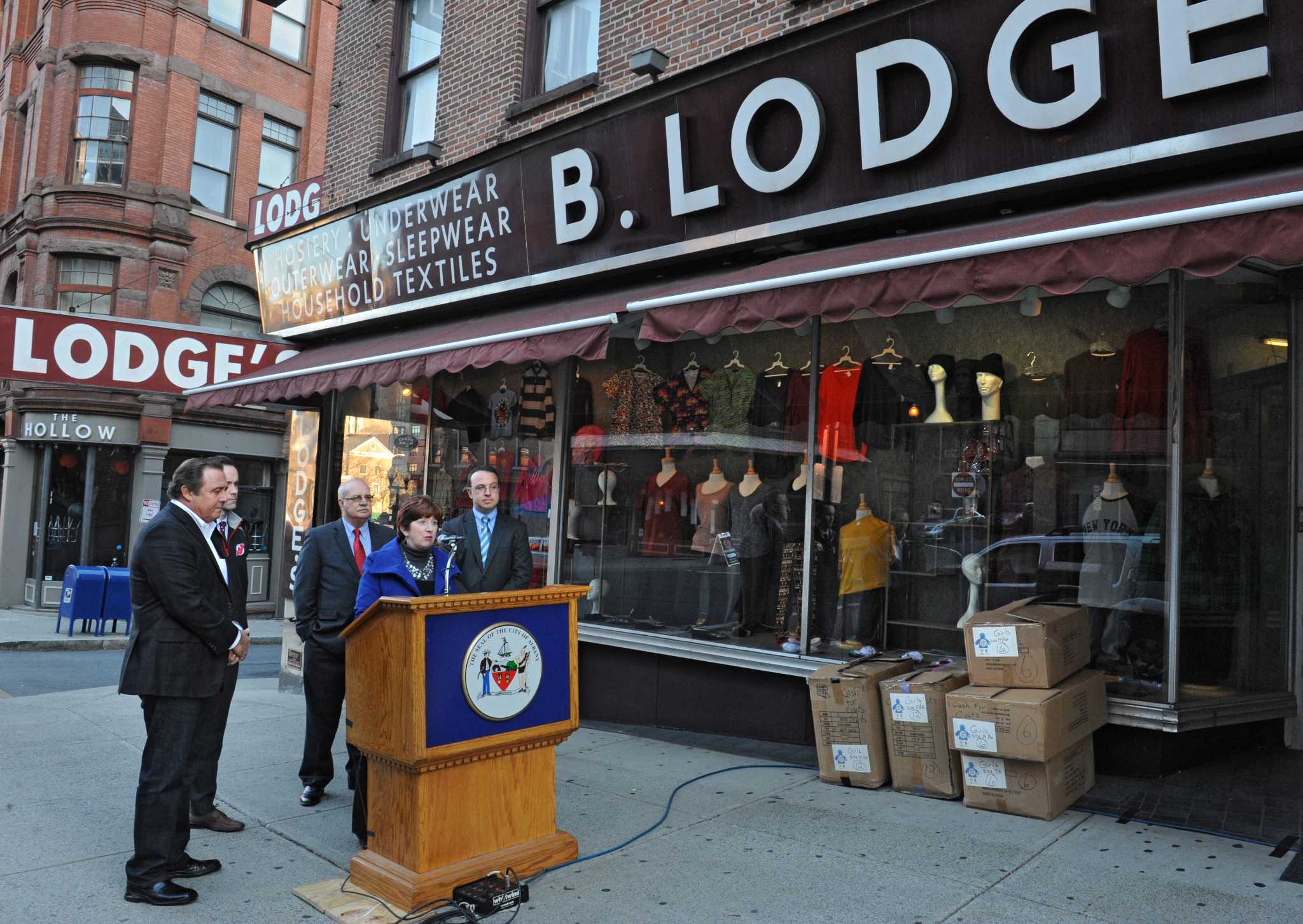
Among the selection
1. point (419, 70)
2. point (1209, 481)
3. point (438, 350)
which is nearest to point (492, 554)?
point (438, 350)

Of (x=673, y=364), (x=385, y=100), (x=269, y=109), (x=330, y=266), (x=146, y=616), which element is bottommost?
(x=146, y=616)

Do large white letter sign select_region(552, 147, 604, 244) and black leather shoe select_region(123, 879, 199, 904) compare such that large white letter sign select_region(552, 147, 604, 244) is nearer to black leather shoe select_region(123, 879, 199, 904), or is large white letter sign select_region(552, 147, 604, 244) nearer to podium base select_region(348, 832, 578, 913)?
podium base select_region(348, 832, 578, 913)

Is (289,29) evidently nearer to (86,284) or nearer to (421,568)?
(86,284)

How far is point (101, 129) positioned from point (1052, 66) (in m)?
21.3

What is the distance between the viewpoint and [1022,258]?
16.0 feet

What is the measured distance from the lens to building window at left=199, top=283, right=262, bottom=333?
2184 cm

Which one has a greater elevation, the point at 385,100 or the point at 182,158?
the point at 182,158

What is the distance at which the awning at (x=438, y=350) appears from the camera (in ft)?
22.8

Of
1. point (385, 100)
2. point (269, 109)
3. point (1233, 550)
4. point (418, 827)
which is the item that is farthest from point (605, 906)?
point (269, 109)

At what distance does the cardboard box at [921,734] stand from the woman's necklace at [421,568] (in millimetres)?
2823

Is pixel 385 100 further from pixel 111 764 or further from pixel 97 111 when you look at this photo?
pixel 97 111

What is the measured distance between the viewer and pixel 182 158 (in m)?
21.4

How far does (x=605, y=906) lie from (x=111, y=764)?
4.30 metres

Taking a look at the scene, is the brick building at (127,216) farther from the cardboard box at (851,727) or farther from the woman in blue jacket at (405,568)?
the cardboard box at (851,727)
